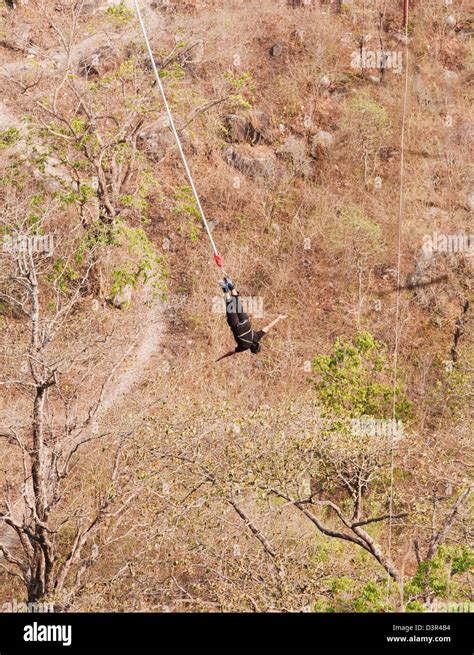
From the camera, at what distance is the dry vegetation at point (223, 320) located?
15859 mm

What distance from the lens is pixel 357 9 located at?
34344mm

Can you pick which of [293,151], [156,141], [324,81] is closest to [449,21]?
[324,81]

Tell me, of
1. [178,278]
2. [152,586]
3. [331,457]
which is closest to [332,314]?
[178,278]

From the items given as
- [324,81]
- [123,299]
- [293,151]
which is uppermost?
[324,81]

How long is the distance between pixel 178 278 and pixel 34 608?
47.1 ft

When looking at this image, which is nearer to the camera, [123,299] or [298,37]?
[123,299]

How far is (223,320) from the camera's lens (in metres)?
26.2

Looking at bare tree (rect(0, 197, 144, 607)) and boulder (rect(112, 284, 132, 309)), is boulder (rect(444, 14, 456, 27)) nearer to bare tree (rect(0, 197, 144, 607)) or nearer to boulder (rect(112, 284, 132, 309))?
boulder (rect(112, 284, 132, 309))

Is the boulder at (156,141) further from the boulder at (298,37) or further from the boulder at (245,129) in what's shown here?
the boulder at (298,37)

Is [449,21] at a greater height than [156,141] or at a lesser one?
greater

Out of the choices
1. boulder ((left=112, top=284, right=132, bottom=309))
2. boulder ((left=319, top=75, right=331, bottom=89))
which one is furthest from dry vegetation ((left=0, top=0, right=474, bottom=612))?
boulder ((left=319, top=75, right=331, bottom=89))

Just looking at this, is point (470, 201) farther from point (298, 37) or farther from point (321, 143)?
point (298, 37)

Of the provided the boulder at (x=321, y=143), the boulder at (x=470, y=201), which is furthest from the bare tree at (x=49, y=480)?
the boulder at (x=470, y=201)

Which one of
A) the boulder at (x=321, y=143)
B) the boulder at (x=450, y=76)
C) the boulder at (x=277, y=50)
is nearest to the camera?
the boulder at (x=321, y=143)
